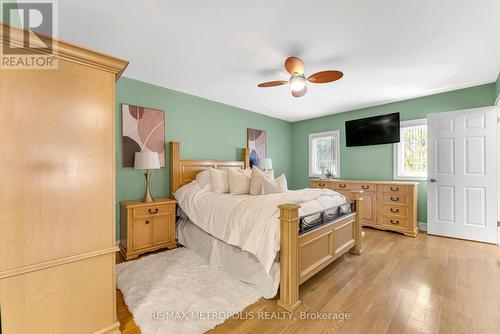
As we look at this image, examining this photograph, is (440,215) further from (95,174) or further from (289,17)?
(95,174)

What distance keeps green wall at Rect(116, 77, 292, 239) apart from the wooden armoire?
189 cm

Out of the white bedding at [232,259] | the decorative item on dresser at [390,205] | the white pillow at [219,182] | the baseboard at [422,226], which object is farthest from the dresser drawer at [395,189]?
the white bedding at [232,259]

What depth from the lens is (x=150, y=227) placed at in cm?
292

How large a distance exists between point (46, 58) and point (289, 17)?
1787 mm

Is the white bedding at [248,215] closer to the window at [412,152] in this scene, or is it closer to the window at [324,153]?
the window at [412,152]

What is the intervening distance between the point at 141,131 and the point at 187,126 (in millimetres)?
805

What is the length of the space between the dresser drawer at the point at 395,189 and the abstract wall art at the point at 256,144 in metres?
2.60

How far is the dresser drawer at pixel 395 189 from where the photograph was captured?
3.74 meters

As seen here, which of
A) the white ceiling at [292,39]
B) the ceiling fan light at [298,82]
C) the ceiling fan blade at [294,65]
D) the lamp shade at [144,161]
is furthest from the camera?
the lamp shade at [144,161]

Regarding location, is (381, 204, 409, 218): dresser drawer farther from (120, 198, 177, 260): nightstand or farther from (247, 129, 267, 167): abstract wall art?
(120, 198, 177, 260): nightstand

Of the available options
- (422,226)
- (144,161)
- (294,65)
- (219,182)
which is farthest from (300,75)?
(422,226)

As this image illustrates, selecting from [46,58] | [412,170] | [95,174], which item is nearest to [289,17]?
[46,58]

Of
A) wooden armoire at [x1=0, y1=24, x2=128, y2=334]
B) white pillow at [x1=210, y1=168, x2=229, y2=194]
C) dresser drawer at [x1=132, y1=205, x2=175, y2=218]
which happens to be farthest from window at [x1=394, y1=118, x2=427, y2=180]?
wooden armoire at [x1=0, y1=24, x2=128, y2=334]

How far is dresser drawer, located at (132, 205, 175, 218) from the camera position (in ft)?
9.18
